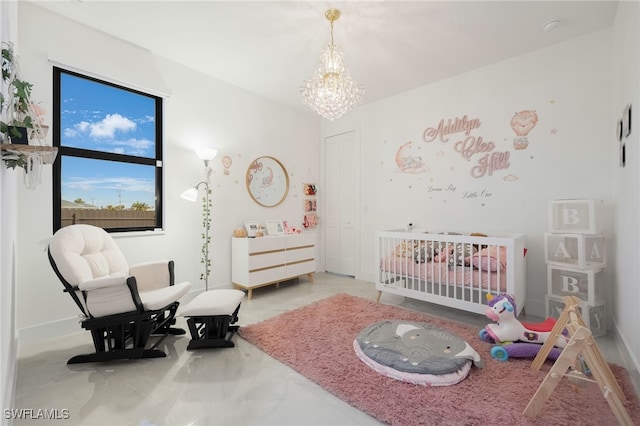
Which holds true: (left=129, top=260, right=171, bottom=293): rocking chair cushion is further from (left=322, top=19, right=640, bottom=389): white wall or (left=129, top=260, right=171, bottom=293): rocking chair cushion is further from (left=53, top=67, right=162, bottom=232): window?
(left=322, top=19, right=640, bottom=389): white wall

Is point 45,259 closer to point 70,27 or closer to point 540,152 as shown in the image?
point 70,27

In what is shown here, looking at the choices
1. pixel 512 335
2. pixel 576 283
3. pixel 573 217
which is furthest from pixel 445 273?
pixel 573 217

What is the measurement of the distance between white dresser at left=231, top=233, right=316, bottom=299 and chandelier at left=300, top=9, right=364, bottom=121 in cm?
183

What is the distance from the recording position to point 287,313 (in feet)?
9.41

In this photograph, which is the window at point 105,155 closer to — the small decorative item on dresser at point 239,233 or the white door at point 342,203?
the small decorative item on dresser at point 239,233

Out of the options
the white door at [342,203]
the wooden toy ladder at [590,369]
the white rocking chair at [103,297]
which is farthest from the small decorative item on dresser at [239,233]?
the wooden toy ladder at [590,369]

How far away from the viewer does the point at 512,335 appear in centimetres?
206

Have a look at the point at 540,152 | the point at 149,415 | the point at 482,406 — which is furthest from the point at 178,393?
the point at 540,152

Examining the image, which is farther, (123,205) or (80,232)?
(123,205)

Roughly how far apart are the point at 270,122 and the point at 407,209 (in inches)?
92.3

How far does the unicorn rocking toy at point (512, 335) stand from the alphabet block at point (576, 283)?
0.52 meters

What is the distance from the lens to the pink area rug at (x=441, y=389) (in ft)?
4.71

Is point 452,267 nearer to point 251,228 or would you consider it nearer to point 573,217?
point 573,217

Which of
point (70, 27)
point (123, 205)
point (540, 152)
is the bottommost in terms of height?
point (123, 205)
